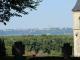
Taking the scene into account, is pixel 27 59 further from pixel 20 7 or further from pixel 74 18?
pixel 74 18

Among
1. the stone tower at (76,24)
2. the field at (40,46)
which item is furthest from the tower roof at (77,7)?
the field at (40,46)

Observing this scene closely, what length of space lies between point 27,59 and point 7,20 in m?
3.60

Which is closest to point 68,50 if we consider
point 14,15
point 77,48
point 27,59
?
point 27,59

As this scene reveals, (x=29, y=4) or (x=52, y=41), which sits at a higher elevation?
(x=29, y=4)

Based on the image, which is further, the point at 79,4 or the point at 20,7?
the point at 79,4

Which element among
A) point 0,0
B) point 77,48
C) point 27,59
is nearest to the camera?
point 0,0

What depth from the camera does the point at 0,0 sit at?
91.5ft

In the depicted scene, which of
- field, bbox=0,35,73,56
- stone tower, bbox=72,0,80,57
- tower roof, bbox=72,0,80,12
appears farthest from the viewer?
tower roof, bbox=72,0,80,12

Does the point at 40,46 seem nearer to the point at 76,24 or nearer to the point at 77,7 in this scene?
the point at 76,24

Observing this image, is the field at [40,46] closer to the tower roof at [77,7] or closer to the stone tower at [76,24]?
the stone tower at [76,24]

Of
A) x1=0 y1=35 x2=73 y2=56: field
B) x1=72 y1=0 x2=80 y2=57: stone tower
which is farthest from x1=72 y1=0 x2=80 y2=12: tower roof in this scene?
x1=0 y1=35 x2=73 y2=56: field

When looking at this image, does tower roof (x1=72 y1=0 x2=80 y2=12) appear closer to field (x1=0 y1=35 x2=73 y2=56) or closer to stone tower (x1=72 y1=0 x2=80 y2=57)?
stone tower (x1=72 y1=0 x2=80 y2=57)

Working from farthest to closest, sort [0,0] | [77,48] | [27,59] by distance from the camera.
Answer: [77,48] → [27,59] → [0,0]

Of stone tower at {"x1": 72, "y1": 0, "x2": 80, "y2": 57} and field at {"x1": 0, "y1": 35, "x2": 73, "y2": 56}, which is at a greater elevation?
stone tower at {"x1": 72, "y1": 0, "x2": 80, "y2": 57}
